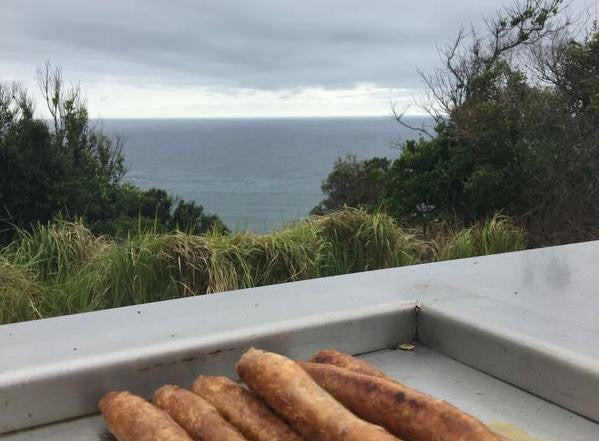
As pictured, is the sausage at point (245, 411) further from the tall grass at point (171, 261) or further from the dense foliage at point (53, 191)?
the dense foliage at point (53, 191)

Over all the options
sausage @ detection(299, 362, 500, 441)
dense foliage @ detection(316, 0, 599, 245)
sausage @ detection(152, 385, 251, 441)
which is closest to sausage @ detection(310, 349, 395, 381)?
sausage @ detection(299, 362, 500, 441)

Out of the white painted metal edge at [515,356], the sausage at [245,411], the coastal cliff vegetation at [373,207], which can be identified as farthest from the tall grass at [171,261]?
the sausage at [245,411]

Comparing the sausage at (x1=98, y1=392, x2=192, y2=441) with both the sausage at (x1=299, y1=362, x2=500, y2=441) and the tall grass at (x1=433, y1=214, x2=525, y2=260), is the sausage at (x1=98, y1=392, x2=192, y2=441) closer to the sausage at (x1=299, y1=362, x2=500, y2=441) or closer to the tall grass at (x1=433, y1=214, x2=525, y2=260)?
the sausage at (x1=299, y1=362, x2=500, y2=441)

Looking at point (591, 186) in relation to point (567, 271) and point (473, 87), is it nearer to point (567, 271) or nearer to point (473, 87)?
point (473, 87)

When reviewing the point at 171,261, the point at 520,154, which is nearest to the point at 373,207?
the point at 520,154

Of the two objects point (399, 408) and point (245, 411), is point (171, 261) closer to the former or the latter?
point (245, 411)

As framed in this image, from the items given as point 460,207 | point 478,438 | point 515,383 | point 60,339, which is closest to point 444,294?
point 515,383
